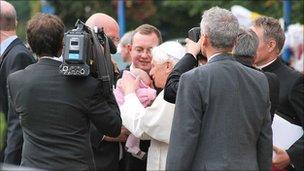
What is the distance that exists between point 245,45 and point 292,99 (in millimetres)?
947

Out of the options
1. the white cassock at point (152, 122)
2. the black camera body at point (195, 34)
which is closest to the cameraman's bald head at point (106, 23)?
the white cassock at point (152, 122)

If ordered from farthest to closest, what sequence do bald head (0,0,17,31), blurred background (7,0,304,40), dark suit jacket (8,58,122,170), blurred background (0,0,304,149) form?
blurred background (7,0,304,40) → blurred background (0,0,304,149) → bald head (0,0,17,31) → dark suit jacket (8,58,122,170)

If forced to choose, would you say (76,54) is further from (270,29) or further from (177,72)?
(270,29)

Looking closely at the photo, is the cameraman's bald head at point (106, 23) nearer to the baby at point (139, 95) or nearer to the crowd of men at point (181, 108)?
the baby at point (139, 95)

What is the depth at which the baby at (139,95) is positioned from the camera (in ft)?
20.6

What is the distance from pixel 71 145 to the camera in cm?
505

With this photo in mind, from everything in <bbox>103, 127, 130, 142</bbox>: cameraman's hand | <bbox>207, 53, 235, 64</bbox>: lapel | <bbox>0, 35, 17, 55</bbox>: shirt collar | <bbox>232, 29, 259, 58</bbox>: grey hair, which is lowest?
<bbox>103, 127, 130, 142</bbox>: cameraman's hand

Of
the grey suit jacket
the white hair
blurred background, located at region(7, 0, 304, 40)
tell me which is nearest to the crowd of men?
the grey suit jacket

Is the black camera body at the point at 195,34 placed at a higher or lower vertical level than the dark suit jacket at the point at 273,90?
higher

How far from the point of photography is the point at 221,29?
194 inches

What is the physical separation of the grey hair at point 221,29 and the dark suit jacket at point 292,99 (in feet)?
4.49

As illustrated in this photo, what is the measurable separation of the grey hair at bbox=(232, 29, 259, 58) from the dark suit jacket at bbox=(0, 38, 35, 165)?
1.74m

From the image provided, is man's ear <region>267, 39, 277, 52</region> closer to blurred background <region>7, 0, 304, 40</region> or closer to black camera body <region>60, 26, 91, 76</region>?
black camera body <region>60, 26, 91, 76</region>

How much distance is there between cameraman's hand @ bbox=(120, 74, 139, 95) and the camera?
6.20 meters
